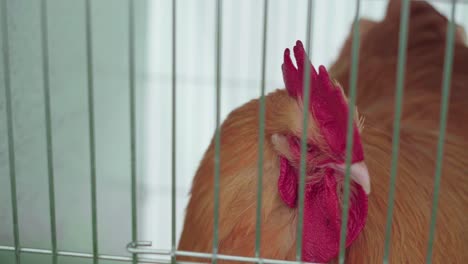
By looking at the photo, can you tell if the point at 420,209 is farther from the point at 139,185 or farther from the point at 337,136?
the point at 139,185

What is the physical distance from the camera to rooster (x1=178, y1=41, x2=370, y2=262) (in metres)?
1.08

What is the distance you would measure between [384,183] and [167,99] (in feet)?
4.69

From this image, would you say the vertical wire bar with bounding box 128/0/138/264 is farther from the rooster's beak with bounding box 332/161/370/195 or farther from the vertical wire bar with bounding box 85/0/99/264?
the rooster's beak with bounding box 332/161/370/195

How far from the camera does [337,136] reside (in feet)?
3.47

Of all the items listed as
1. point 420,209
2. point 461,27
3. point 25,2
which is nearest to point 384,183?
point 420,209

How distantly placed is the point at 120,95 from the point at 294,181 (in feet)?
3.79

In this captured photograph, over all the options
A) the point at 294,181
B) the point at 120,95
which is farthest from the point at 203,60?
the point at 294,181

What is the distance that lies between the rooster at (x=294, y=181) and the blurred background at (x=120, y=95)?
0.52 m

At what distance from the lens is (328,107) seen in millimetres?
1068

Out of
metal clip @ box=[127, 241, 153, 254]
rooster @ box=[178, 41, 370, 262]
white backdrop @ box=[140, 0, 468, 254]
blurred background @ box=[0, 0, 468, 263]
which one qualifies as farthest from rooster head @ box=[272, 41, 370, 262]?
white backdrop @ box=[140, 0, 468, 254]

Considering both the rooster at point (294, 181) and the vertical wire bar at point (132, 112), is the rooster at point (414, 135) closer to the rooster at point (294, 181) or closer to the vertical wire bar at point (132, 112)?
the rooster at point (294, 181)

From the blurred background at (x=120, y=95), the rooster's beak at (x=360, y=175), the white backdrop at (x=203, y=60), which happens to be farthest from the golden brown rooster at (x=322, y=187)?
the white backdrop at (x=203, y=60)

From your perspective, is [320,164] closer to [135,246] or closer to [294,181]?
[294,181]

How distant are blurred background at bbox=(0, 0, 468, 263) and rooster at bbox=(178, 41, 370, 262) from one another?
52 centimetres
